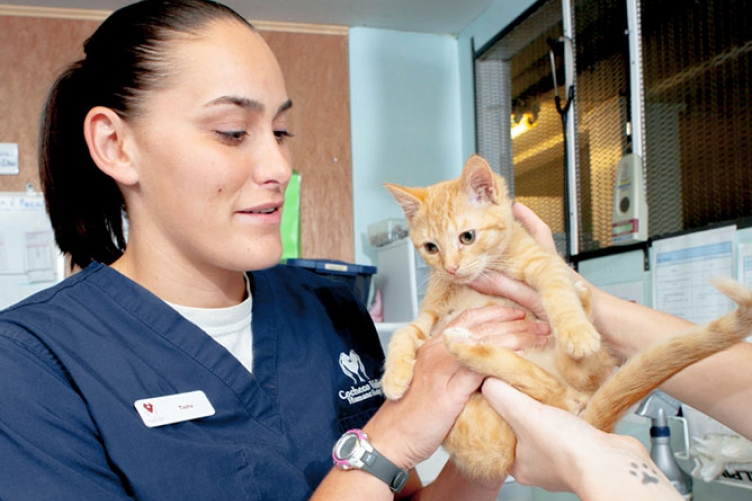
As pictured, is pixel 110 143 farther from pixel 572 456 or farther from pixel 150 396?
pixel 572 456

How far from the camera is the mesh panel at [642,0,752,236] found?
1684mm

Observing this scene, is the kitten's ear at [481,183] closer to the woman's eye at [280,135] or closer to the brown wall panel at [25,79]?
the woman's eye at [280,135]

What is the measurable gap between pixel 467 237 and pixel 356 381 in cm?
37

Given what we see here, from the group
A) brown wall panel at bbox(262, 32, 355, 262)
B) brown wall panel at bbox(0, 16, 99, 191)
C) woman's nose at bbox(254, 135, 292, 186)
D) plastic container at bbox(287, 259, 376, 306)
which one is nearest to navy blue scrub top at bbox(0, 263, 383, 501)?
woman's nose at bbox(254, 135, 292, 186)

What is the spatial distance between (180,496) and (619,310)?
0.82m

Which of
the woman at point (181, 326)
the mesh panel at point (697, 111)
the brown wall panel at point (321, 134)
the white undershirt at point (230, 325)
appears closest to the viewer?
the woman at point (181, 326)

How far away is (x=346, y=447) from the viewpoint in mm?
949

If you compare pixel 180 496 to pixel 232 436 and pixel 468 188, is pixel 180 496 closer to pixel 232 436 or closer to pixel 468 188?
pixel 232 436

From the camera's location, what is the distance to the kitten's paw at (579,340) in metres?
0.94

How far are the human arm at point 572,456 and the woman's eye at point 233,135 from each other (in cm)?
57

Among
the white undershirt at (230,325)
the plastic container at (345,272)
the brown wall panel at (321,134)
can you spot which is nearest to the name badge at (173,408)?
the white undershirt at (230,325)

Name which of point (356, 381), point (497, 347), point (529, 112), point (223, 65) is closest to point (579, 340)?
point (497, 347)

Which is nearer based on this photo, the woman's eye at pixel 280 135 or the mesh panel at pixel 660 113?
the woman's eye at pixel 280 135

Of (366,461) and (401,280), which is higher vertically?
(401,280)
